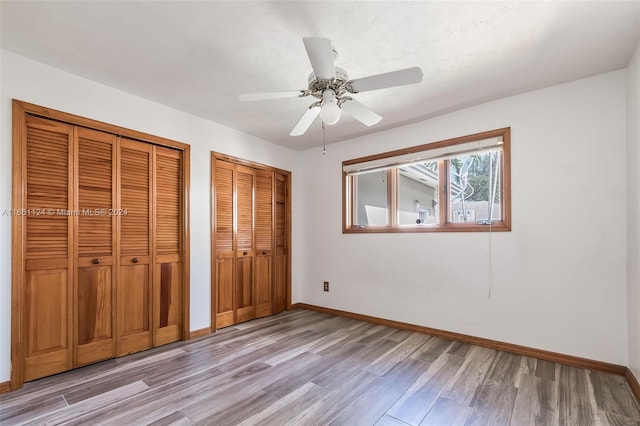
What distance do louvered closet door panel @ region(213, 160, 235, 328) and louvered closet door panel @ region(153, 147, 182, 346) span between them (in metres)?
0.43

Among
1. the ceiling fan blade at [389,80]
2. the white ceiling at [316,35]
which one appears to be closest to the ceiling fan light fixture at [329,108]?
the ceiling fan blade at [389,80]

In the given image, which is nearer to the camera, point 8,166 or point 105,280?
point 8,166

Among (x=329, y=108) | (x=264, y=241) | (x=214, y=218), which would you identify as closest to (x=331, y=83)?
(x=329, y=108)

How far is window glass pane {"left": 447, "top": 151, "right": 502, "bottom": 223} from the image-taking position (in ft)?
9.85

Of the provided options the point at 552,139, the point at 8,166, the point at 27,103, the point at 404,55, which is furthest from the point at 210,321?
the point at 552,139

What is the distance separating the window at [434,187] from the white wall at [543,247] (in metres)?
0.12

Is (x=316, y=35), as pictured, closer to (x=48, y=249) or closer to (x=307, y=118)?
(x=307, y=118)

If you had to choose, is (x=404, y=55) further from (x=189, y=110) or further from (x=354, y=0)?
(x=189, y=110)

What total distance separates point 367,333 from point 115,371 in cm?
238

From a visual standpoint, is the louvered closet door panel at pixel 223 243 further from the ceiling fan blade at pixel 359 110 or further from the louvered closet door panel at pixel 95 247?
the ceiling fan blade at pixel 359 110

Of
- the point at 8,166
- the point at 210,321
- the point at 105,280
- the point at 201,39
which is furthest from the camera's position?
the point at 210,321

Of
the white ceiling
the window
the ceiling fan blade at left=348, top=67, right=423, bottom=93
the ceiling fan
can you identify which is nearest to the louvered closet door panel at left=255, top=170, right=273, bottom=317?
the window

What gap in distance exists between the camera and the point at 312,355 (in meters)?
2.75

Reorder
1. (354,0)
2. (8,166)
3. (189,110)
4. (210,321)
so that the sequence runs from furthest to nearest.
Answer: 1. (210,321)
2. (189,110)
3. (8,166)
4. (354,0)
